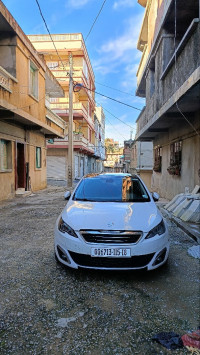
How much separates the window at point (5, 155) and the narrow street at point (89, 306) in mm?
6962

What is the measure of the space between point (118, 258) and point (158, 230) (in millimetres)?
661

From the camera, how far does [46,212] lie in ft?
26.4

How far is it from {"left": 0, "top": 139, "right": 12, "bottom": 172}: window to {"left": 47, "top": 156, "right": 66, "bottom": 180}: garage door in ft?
47.8

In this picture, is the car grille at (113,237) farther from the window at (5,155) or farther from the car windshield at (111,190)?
the window at (5,155)

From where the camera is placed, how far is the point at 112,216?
3.27 meters

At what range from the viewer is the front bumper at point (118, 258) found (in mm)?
2918

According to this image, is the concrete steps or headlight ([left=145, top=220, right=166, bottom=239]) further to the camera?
the concrete steps

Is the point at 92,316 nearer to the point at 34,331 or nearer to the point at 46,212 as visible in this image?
the point at 34,331

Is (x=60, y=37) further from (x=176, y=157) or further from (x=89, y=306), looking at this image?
(x=89, y=306)

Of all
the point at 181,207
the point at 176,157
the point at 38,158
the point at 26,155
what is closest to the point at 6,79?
the point at 26,155

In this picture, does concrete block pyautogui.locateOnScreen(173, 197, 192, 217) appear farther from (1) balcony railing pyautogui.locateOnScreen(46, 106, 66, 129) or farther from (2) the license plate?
(1) balcony railing pyautogui.locateOnScreen(46, 106, 66, 129)

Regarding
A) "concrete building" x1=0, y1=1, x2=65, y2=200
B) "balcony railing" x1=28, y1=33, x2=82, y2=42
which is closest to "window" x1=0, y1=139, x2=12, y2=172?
"concrete building" x1=0, y1=1, x2=65, y2=200

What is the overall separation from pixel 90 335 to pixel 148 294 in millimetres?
950

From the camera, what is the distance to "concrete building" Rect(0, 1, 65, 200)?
9.16 m
